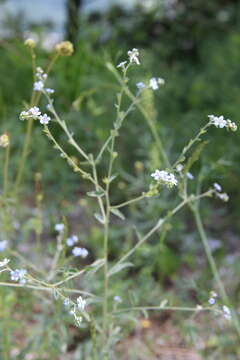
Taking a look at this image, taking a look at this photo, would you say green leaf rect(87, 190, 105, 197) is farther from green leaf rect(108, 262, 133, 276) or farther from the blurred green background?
the blurred green background

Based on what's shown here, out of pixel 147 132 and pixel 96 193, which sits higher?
pixel 147 132

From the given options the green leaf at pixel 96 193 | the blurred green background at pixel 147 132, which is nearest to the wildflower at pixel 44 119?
the green leaf at pixel 96 193

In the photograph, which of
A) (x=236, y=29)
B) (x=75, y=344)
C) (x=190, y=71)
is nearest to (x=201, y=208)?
(x=75, y=344)

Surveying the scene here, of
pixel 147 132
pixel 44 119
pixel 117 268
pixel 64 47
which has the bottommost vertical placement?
pixel 117 268

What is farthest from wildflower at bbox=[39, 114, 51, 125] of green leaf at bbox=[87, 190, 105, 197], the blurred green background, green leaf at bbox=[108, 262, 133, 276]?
the blurred green background

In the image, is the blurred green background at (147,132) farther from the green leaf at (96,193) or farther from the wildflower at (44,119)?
the wildflower at (44,119)

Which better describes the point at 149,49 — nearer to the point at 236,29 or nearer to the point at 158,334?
the point at 236,29

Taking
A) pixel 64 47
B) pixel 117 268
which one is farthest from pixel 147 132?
pixel 117 268

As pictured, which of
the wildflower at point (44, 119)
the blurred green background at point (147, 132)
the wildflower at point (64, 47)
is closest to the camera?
the wildflower at point (44, 119)

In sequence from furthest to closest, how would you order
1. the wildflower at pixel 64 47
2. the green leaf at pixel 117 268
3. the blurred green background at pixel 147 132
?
1. the blurred green background at pixel 147 132
2. the wildflower at pixel 64 47
3. the green leaf at pixel 117 268

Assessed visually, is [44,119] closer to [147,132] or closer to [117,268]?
[117,268]

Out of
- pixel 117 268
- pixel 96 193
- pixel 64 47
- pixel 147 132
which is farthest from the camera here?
pixel 147 132
